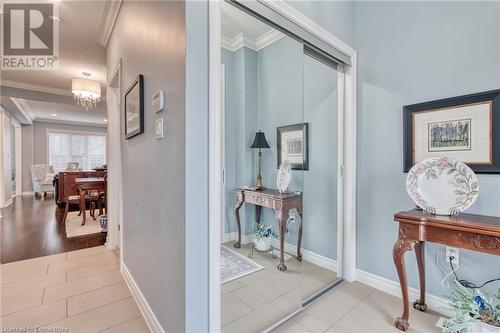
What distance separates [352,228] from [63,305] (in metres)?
2.47

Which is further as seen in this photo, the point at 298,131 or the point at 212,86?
the point at 298,131

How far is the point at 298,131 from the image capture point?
2219 mm

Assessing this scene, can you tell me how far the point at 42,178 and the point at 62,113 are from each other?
2.24 metres

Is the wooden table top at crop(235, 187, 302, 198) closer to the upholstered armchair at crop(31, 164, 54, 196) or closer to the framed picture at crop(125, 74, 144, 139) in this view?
the framed picture at crop(125, 74, 144, 139)

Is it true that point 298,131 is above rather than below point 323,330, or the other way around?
above

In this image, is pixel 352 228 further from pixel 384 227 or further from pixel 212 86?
pixel 212 86

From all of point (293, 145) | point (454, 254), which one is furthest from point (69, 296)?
point (454, 254)

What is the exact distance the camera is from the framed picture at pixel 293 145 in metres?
2.11

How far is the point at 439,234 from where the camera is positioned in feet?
4.74

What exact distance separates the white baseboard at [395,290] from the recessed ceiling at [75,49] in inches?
140

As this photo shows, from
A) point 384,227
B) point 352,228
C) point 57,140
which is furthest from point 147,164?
point 57,140

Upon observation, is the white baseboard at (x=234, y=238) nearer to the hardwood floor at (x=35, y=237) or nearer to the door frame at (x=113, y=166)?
the door frame at (x=113, y=166)

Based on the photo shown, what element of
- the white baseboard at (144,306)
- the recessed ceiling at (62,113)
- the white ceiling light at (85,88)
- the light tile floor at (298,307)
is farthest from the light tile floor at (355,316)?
the recessed ceiling at (62,113)

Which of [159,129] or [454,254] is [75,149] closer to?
[159,129]
